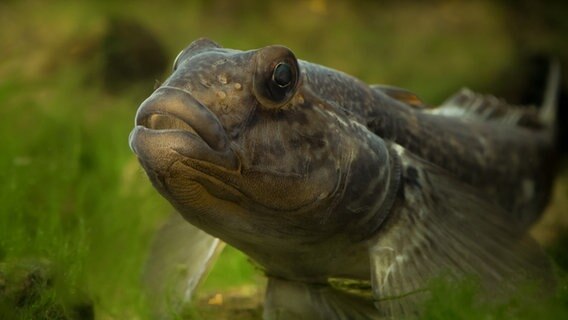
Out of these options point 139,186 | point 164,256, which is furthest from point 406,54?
point 164,256

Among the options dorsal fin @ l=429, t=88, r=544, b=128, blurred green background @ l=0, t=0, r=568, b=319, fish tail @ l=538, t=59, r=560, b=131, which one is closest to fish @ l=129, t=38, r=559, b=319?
blurred green background @ l=0, t=0, r=568, b=319

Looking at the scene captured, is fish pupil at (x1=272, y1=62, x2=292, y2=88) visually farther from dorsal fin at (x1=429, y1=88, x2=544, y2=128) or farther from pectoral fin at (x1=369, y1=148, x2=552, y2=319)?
dorsal fin at (x1=429, y1=88, x2=544, y2=128)

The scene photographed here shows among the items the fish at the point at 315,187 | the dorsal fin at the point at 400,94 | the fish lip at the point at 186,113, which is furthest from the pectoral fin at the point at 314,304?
the fish lip at the point at 186,113

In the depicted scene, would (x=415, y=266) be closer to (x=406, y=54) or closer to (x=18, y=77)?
(x=18, y=77)

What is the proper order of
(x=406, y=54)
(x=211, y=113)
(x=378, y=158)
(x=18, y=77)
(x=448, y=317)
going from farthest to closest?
1. (x=406, y=54)
2. (x=18, y=77)
3. (x=378, y=158)
4. (x=448, y=317)
5. (x=211, y=113)

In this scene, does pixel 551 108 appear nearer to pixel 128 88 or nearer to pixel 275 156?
pixel 275 156

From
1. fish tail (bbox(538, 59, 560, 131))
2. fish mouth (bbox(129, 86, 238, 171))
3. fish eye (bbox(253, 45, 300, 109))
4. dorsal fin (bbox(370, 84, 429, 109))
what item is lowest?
fish tail (bbox(538, 59, 560, 131))

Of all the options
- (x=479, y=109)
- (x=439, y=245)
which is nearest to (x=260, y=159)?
(x=439, y=245)
